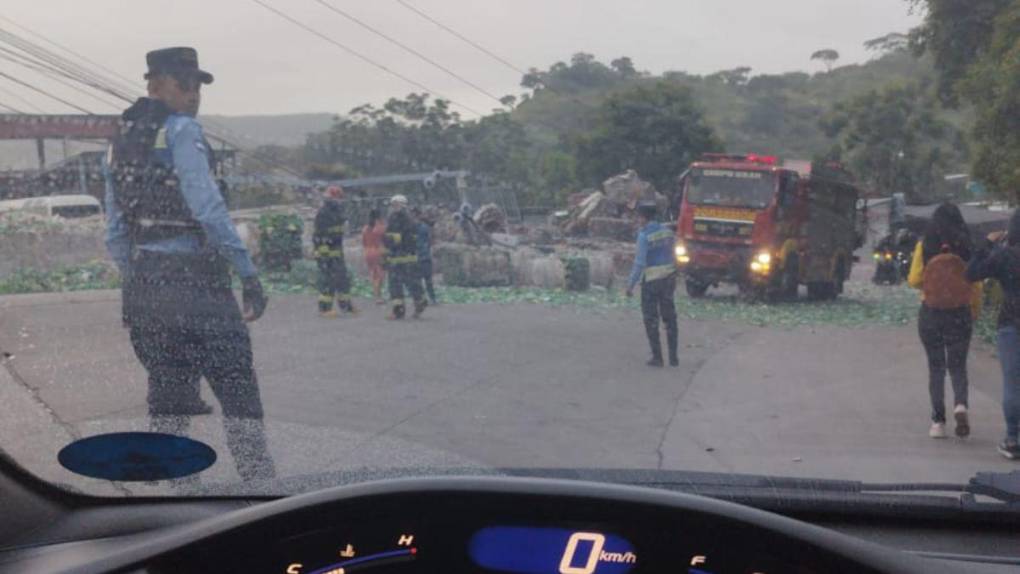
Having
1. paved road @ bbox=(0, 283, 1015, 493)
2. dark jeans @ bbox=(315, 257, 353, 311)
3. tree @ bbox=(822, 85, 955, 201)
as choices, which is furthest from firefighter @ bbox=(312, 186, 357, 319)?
tree @ bbox=(822, 85, 955, 201)

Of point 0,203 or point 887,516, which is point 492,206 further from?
point 887,516

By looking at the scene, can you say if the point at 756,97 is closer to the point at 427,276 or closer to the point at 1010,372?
the point at 1010,372

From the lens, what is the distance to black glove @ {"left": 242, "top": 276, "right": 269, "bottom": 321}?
5.23 meters

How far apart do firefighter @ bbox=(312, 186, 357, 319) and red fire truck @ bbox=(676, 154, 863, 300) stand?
10.8 feet

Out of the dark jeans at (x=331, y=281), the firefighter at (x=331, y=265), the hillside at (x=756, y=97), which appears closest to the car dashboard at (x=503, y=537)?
the hillside at (x=756, y=97)

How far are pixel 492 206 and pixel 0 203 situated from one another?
3.76m

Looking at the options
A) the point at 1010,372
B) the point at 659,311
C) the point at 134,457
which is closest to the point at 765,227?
the point at 659,311

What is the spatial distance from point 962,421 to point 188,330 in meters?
4.76

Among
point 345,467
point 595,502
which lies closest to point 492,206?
point 345,467

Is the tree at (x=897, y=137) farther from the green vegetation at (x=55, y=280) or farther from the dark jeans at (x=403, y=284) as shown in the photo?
the dark jeans at (x=403, y=284)

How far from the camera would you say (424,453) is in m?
5.14

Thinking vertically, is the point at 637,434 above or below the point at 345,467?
below

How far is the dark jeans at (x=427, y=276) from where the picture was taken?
→ 46.8ft

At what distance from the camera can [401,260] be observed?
45.9 ft
